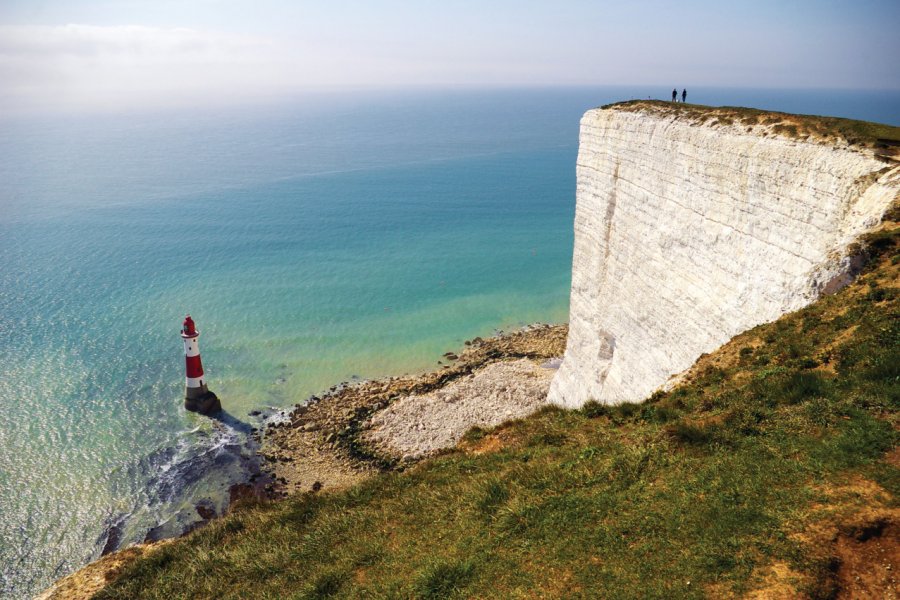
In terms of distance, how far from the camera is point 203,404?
35844 mm

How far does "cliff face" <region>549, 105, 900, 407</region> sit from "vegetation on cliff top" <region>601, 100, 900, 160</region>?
19 cm

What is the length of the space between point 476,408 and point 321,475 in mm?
9978

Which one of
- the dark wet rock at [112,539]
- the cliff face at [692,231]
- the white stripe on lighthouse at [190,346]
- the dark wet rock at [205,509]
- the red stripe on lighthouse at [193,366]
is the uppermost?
the cliff face at [692,231]

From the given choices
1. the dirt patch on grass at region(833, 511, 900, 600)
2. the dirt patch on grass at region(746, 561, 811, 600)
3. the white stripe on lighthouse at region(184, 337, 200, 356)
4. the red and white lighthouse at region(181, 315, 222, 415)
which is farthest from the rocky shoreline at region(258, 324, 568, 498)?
the dirt patch on grass at region(833, 511, 900, 600)

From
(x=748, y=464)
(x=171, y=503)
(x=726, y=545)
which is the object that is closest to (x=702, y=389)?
(x=748, y=464)

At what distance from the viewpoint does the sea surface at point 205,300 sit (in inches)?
1171

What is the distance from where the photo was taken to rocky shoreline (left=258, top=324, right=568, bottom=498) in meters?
29.9

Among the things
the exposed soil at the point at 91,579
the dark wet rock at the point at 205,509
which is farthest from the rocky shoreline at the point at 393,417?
the exposed soil at the point at 91,579

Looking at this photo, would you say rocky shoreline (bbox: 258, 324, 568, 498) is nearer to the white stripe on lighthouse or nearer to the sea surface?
the sea surface

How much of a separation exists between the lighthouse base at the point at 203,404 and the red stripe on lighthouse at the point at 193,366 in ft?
5.10

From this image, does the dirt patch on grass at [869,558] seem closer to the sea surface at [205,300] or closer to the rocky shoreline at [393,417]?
the rocky shoreline at [393,417]

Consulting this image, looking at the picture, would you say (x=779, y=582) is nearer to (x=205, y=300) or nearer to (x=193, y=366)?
(x=193, y=366)

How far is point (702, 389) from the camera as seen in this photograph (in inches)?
522

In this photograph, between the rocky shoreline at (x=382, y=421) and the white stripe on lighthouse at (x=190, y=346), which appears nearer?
the rocky shoreline at (x=382, y=421)
